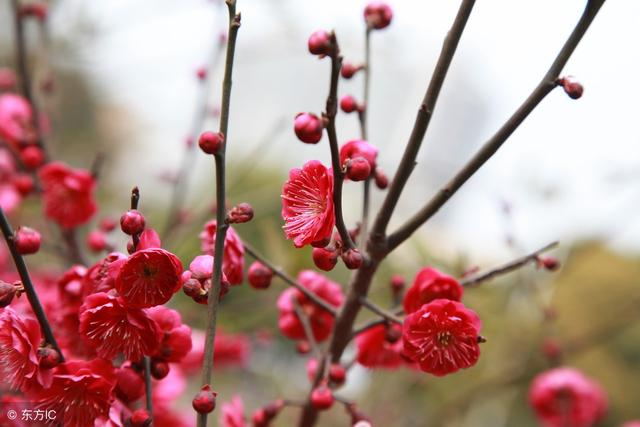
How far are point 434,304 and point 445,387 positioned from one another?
130 cm

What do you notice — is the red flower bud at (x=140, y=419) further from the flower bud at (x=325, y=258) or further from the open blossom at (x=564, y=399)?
the open blossom at (x=564, y=399)

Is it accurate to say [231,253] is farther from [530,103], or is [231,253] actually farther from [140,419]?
[530,103]

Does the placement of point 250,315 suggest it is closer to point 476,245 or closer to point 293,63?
point 476,245

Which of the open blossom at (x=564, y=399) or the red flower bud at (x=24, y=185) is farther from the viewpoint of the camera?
the open blossom at (x=564, y=399)

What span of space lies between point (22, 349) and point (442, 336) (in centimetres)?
30

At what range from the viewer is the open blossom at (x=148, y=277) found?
0.48 m

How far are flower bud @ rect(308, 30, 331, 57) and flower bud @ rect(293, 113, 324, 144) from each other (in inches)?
1.5

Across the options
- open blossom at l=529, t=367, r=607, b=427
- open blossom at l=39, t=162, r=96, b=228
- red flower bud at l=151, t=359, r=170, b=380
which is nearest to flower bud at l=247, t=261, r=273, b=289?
red flower bud at l=151, t=359, r=170, b=380

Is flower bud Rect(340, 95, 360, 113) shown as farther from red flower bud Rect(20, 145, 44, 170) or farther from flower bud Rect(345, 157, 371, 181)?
red flower bud Rect(20, 145, 44, 170)

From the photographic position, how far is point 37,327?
514 mm

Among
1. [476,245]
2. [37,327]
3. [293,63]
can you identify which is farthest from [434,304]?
[293,63]

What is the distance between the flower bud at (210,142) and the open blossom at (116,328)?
0.12 m

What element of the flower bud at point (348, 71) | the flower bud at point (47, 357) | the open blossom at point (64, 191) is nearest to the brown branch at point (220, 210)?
the flower bud at point (47, 357)

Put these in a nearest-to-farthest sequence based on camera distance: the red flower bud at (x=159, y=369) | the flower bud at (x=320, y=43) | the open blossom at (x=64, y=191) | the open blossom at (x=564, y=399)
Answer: the flower bud at (x=320, y=43) < the red flower bud at (x=159, y=369) < the open blossom at (x=64, y=191) < the open blossom at (x=564, y=399)
